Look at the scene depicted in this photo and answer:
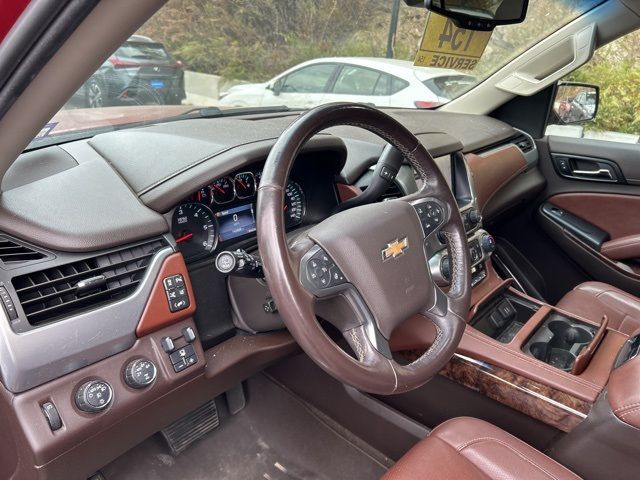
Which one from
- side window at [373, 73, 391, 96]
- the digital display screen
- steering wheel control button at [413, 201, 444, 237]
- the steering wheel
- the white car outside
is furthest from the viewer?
side window at [373, 73, 391, 96]

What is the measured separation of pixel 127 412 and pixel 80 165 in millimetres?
633

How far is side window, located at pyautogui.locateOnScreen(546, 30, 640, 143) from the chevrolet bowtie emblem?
2.04 metres

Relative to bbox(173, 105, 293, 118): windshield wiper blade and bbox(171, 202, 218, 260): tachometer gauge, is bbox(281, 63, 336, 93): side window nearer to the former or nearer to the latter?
bbox(173, 105, 293, 118): windshield wiper blade

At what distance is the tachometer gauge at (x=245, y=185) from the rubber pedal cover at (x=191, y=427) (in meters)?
0.85

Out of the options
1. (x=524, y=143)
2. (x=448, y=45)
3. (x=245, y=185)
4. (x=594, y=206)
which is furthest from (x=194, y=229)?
(x=594, y=206)

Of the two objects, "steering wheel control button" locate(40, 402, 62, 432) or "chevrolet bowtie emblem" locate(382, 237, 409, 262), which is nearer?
"steering wheel control button" locate(40, 402, 62, 432)

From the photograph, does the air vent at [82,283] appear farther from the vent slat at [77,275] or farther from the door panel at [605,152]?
the door panel at [605,152]

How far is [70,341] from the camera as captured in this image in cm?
115

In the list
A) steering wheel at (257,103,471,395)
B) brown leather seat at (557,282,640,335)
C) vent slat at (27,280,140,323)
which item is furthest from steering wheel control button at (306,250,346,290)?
brown leather seat at (557,282,640,335)

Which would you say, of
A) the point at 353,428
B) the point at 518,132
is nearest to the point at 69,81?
the point at 353,428

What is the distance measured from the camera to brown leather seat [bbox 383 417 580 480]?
1.26m

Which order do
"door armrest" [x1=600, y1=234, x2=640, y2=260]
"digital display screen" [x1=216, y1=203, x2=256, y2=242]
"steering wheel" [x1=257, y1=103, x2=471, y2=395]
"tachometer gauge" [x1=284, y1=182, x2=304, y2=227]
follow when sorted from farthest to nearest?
1. "door armrest" [x1=600, y1=234, x2=640, y2=260]
2. "tachometer gauge" [x1=284, y1=182, x2=304, y2=227]
3. "digital display screen" [x1=216, y1=203, x2=256, y2=242]
4. "steering wheel" [x1=257, y1=103, x2=471, y2=395]

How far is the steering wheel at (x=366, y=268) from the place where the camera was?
1.05m

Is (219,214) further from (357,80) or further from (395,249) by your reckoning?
(357,80)
